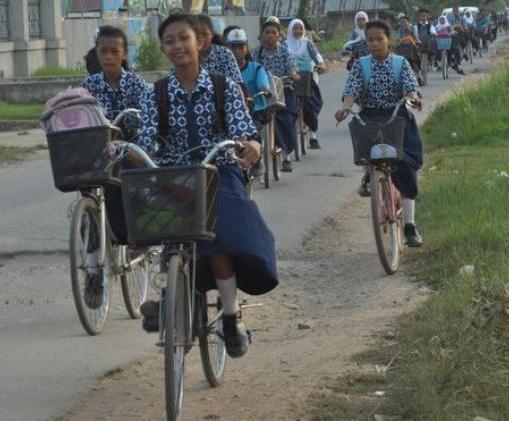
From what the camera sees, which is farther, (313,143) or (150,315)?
(313,143)

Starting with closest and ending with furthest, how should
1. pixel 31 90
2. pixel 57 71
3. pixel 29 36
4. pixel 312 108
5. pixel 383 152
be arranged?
pixel 383 152 < pixel 312 108 < pixel 31 90 < pixel 57 71 < pixel 29 36

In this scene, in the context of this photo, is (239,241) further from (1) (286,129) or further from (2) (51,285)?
(1) (286,129)

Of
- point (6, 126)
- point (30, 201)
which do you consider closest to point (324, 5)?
point (6, 126)

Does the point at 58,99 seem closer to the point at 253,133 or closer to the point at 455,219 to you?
the point at 253,133

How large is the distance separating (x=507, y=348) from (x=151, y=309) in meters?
1.65

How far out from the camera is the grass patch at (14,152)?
1741 centimetres

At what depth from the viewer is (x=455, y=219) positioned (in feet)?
35.7

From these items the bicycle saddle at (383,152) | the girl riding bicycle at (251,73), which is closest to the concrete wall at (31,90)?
the girl riding bicycle at (251,73)

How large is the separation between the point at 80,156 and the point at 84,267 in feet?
2.07

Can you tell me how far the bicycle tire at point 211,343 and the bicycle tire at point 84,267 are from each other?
117cm

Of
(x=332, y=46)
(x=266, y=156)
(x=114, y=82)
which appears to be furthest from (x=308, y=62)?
(x=332, y=46)

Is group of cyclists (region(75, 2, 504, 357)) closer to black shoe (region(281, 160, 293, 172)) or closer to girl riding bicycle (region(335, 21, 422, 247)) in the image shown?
girl riding bicycle (region(335, 21, 422, 247))

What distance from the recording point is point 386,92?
10.0 metres

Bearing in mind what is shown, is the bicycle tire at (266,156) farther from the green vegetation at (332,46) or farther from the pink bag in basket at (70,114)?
the green vegetation at (332,46)
